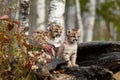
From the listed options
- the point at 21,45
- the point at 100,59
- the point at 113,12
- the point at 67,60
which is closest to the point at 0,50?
the point at 21,45

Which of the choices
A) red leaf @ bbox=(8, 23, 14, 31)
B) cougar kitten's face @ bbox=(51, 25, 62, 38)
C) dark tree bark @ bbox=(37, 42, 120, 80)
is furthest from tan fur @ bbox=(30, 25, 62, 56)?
red leaf @ bbox=(8, 23, 14, 31)

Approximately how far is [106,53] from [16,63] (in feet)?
8.60

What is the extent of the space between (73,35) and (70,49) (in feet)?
1.09

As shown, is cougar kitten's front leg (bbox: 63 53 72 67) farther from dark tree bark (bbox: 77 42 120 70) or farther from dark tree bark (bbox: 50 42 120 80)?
dark tree bark (bbox: 77 42 120 70)

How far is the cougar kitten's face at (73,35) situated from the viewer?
1134 centimetres

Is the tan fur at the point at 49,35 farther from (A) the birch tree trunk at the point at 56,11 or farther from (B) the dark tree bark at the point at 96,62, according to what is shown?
(A) the birch tree trunk at the point at 56,11

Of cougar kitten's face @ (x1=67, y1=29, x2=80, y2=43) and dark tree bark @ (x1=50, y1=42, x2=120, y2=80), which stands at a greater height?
cougar kitten's face @ (x1=67, y1=29, x2=80, y2=43)

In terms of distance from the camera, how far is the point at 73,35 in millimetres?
11414

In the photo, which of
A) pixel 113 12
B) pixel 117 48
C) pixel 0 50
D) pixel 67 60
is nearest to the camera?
pixel 0 50

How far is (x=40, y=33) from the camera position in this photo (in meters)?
12.4

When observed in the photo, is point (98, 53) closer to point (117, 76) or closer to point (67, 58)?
point (117, 76)

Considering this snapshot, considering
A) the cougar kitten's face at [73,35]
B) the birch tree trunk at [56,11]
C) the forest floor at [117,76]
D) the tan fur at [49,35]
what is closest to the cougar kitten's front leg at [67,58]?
the cougar kitten's face at [73,35]

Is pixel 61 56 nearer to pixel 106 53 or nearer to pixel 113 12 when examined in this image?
pixel 106 53

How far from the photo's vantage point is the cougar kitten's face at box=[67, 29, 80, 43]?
1134 cm
